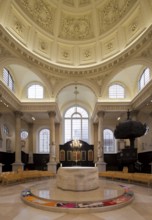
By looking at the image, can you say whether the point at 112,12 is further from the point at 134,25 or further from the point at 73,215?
the point at 73,215

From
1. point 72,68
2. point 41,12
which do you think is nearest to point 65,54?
point 72,68

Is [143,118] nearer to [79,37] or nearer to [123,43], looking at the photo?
[123,43]

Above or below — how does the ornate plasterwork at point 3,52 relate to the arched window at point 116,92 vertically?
above

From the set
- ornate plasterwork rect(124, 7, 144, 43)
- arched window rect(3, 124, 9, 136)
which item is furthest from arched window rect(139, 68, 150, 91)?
arched window rect(3, 124, 9, 136)

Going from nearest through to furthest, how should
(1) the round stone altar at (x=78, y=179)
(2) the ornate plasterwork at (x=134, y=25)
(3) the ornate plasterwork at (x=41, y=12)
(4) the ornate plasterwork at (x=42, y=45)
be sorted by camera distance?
(1) the round stone altar at (x=78, y=179), (2) the ornate plasterwork at (x=134, y=25), (3) the ornate plasterwork at (x=41, y=12), (4) the ornate plasterwork at (x=42, y=45)

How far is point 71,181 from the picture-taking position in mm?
9195

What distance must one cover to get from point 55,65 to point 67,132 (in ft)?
37.1

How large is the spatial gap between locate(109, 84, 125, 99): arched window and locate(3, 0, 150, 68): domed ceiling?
3015 mm

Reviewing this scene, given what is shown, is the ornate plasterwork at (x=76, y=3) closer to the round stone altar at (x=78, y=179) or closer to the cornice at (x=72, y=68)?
the cornice at (x=72, y=68)

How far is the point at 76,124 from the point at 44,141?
4.97 meters

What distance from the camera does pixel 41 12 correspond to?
19.3 meters

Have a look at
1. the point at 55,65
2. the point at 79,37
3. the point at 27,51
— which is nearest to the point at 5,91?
the point at 27,51

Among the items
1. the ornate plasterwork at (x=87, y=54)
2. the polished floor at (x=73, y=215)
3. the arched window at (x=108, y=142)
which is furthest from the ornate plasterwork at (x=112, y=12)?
the polished floor at (x=73, y=215)

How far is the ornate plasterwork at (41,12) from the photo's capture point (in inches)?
706
